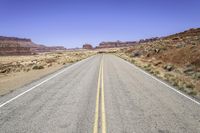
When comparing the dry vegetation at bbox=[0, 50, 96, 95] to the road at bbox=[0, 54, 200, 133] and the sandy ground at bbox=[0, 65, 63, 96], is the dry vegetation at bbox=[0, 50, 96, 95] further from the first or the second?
the road at bbox=[0, 54, 200, 133]

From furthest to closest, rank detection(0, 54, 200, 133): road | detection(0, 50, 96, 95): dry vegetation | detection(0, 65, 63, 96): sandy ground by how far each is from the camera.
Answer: detection(0, 50, 96, 95): dry vegetation
detection(0, 65, 63, 96): sandy ground
detection(0, 54, 200, 133): road

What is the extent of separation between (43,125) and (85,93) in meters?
4.92

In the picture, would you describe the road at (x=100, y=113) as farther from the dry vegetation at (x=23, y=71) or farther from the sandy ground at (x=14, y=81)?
Result: the dry vegetation at (x=23, y=71)

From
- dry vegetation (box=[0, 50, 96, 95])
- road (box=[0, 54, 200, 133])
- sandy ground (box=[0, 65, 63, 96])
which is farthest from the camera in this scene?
dry vegetation (box=[0, 50, 96, 95])

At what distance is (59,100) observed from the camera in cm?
1002

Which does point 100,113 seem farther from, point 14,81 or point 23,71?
point 23,71

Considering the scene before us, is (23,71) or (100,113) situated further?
(23,71)

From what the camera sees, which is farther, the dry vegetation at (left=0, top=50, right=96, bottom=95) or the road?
the dry vegetation at (left=0, top=50, right=96, bottom=95)

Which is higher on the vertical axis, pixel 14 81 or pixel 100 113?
pixel 100 113

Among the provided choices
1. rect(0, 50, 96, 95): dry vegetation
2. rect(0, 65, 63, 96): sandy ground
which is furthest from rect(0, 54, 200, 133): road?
rect(0, 50, 96, 95): dry vegetation

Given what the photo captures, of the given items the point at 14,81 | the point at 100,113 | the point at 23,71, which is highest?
the point at 100,113

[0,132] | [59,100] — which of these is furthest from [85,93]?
[0,132]

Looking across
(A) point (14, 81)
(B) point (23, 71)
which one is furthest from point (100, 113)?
(B) point (23, 71)

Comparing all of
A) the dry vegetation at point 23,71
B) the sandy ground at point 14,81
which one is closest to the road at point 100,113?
the sandy ground at point 14,81
